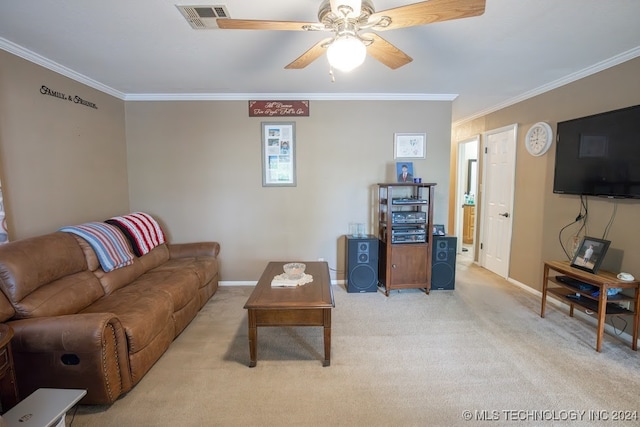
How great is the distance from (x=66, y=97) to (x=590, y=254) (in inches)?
200

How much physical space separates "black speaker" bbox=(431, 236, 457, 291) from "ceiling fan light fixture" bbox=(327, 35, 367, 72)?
8.72ft

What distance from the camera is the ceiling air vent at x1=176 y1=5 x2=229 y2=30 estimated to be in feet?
5.94

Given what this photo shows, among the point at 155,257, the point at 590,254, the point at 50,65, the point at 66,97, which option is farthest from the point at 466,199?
the point at 50,65

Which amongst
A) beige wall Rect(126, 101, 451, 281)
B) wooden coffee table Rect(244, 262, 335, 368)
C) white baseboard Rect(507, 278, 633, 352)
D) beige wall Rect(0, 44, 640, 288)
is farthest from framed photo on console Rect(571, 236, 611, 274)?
wooden coffee table Rect(244, 262, 335, 368)

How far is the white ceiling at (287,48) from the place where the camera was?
1865 millimetres

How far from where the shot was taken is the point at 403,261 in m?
3.54

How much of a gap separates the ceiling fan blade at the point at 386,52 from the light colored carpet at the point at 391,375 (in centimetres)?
219

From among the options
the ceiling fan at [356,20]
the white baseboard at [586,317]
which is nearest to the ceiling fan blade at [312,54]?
the ceiling fan at [356,20]

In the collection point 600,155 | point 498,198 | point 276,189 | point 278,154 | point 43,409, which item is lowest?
point 43,409

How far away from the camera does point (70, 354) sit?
1733 millimetres

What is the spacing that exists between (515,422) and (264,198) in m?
3.18

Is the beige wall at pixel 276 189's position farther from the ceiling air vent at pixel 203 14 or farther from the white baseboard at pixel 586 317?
the ceiling air vent at pixel 203 14

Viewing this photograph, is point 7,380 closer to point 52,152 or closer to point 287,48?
point 52,152

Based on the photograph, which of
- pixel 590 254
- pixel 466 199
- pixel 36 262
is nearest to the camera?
pixel 36 262
